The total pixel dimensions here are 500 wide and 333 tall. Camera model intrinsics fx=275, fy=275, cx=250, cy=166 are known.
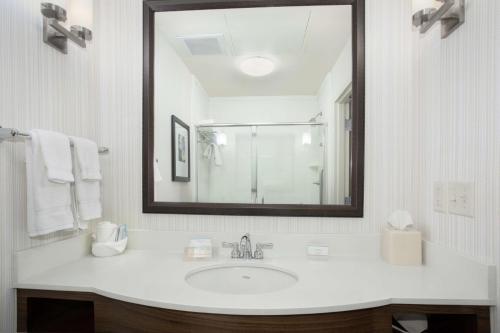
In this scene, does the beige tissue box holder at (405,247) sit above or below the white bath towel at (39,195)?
below

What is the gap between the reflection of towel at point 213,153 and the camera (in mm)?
1371

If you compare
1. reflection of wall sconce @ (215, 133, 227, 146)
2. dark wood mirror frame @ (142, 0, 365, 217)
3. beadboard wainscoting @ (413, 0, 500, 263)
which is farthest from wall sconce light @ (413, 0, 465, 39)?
reflection of wall sconce @ (215, 133, 227, 146)

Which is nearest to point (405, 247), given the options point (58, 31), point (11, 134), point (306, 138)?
point (306, 138)

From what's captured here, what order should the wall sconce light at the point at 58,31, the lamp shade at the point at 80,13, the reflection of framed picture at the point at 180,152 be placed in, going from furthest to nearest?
the reflection of framed picture at the point at 180,152, the lamp shade at the point at 80,13, the wall sconce light at the point at 58,31

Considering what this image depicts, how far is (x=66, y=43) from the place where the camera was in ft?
3.91

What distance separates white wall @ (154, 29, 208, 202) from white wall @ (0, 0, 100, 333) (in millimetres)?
395

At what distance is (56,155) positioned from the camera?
1011 millimetres

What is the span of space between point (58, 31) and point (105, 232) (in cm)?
87

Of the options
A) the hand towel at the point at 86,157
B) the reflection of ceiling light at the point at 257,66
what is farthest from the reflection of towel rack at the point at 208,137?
the hand towel at the point at 86,157

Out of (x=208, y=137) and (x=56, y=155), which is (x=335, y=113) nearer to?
(x=208, y=137)

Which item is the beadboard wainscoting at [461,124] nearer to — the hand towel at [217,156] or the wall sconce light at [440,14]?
the wall sconce light at [440,14]

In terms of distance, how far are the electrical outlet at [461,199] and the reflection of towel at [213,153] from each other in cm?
97

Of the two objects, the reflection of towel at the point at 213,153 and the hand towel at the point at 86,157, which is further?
the reflection of towel at the point at 213,153

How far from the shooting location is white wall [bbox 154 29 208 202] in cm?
137
